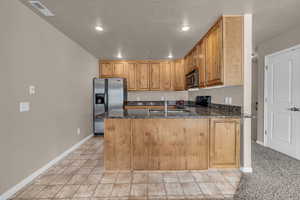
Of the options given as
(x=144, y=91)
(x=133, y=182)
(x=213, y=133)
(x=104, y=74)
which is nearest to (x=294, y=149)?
(x=213, y=133)

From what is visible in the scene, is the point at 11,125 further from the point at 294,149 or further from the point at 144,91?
the point at 294,149

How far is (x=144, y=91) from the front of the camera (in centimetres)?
548

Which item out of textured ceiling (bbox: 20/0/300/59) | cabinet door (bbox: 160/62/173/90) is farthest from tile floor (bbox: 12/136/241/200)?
cabinet door (bbox: 160/62/173/90)

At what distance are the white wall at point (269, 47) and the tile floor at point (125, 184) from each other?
6.23 ft

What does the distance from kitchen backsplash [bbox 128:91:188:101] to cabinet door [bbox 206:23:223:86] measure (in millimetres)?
2579

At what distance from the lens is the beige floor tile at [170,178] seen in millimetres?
2202

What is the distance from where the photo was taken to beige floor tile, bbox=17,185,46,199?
1871mm

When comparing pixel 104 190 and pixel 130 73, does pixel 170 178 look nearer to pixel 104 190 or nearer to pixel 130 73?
pixel 104 190

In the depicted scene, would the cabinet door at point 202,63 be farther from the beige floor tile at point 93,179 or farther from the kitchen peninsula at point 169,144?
the beige floor tile at point 93,179

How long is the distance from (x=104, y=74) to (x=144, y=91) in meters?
1.42

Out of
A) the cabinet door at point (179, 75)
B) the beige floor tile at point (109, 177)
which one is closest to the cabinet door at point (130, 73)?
the cabinet door at point (179, 75)

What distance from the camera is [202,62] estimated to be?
3.21 metres

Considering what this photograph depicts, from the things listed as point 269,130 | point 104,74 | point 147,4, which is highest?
point 147,4

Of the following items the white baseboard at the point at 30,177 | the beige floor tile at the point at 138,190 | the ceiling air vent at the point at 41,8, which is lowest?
the beige floor tile at the point at 138,190
